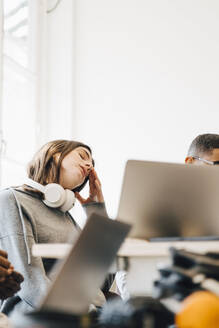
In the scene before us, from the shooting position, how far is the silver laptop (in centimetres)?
92

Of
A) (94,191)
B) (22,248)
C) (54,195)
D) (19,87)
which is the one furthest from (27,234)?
(19,87)

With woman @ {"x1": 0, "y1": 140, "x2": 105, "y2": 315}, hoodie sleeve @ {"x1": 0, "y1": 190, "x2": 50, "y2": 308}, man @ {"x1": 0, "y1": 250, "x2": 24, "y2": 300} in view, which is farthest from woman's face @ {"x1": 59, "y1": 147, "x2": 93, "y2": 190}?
man @ {"x1": 0, "y1": 250, "x2": 24, "y2": 300}

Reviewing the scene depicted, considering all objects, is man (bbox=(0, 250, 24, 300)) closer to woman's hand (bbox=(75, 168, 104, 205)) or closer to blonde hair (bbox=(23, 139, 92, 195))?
blonde hair (bbox=(23, 139, 92, 195))

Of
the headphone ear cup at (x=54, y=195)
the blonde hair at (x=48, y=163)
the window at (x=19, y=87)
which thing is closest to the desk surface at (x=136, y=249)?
the headphone ear cup at (x=54, y=195)

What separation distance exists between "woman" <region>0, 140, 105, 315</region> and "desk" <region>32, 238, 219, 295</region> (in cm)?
36

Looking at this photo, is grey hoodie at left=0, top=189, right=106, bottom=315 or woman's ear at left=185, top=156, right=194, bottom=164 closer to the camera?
grey hoodie at left=0, top=189, right=106, bottom=315

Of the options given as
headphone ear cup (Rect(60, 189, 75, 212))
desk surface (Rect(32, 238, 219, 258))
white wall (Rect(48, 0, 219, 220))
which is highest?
white wall (Rect(48, 0, 219, 220))

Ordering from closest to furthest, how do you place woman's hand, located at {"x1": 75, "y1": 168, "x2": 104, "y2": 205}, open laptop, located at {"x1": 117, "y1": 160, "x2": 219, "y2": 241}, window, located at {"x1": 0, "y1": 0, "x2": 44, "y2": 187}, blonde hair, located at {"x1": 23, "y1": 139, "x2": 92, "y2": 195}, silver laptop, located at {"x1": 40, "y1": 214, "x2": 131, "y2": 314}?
1. silver laptop, located at {"x1": 40, "y1": 214, "x2": 131, "y2": 314}
2. open laptop, located at {"x1": 117, "y1": 160, "x2": 219, "y2": 241}
3. blonde hair, located at {"x1": 23, "y1": 139, "x2": 92, "y2": 195}
4. woman's hand, located at {"x1": 75, "y1": 168, "x2": 104, "y2": 205}
5. window, located at {"x1": 0, "y1": 0, "x2": 44, "y2": 187}

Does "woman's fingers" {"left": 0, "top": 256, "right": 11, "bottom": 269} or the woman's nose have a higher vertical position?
the woman's nose

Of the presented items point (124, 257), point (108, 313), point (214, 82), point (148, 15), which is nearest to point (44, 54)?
point (148, 15)

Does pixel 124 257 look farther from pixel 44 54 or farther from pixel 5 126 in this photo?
pixel 44 54

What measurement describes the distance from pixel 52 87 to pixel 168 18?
92 centimetres

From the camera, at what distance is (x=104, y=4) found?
135 inches

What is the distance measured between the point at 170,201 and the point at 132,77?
7.00 feet
